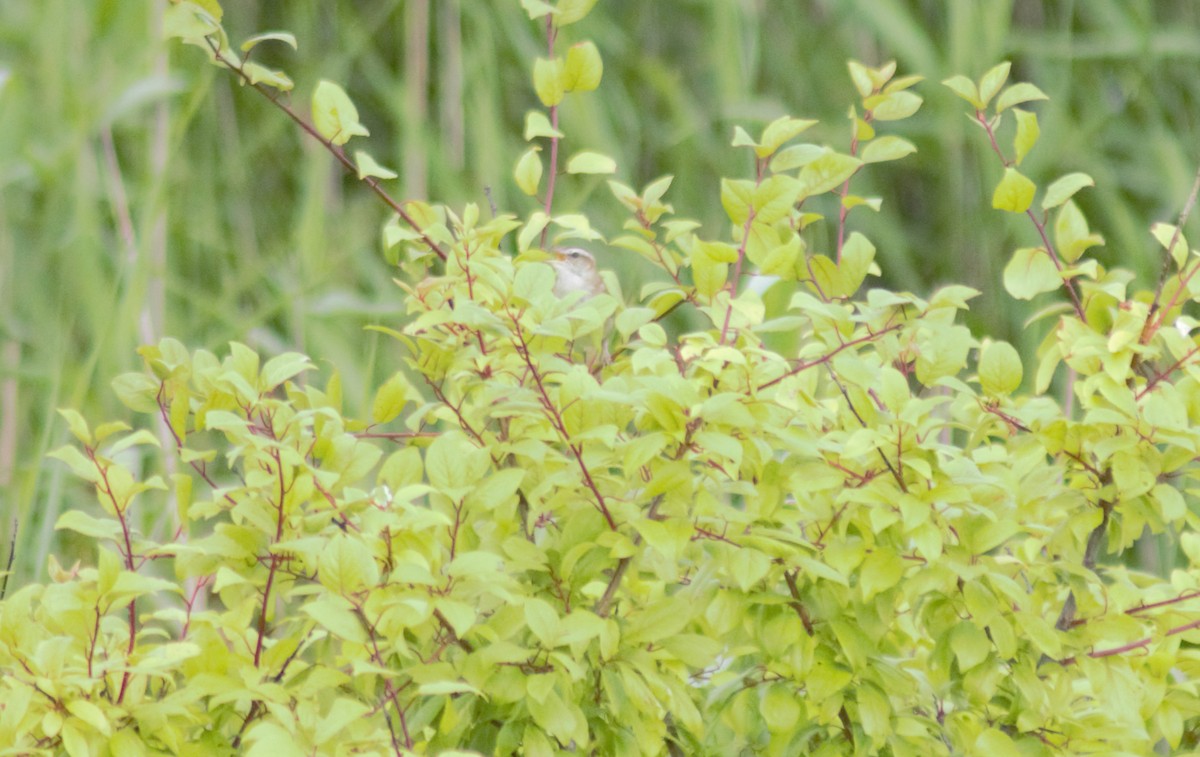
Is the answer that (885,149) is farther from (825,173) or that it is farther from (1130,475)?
(1130,475)

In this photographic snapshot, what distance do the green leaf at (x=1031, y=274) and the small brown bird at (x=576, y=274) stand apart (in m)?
0.61

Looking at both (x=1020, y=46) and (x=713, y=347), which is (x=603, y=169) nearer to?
(x=713, y=347)

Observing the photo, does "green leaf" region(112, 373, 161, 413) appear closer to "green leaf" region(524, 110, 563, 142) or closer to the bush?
the bush

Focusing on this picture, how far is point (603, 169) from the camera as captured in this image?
1.21 metres

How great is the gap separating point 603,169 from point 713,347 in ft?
0.82

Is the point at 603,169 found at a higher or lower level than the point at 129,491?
higher

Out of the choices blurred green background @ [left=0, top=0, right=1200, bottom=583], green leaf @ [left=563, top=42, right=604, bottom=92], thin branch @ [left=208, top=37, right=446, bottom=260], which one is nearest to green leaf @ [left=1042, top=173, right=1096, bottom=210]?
green leaf @ [left=563, top=42, right=604, bottom=92]

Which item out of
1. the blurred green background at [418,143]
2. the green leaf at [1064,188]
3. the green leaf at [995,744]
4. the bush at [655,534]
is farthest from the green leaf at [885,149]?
the blurred green background at [418,143]

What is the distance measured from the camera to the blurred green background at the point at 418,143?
2371 mm

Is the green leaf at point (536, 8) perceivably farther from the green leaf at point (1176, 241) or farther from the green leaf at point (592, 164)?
A: the green leaf at point (1176, 241)

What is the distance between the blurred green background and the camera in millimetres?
2371

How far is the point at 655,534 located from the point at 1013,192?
1.41 feet

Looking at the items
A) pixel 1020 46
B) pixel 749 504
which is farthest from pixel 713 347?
pixel 1020 46

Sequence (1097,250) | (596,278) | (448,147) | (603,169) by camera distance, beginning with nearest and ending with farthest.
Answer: (603,169)
(596,278)
(448,147)
(1097,250)
